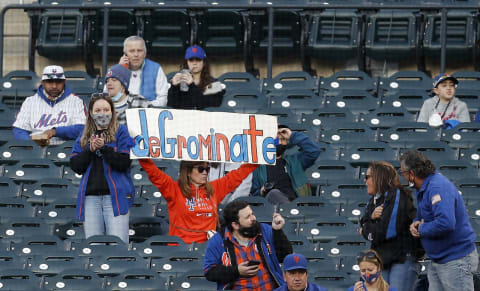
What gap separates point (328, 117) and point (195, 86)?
125 centimetres

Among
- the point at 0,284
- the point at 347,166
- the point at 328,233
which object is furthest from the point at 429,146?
the point at 0,284

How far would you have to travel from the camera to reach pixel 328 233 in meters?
11.5

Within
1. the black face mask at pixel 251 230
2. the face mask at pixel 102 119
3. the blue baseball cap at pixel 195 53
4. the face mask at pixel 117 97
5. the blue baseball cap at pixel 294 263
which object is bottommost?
the blue baseball cap at pixel 294 263

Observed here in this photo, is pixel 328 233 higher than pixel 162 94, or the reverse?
pixel 162 94

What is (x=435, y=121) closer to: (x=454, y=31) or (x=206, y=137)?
(x=454, y=31)

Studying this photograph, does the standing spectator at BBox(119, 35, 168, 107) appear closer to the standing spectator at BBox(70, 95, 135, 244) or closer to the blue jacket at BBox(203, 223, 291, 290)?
the standing spectator at BBox(70, 95, 135, 244)

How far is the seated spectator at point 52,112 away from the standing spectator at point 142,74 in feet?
2.28

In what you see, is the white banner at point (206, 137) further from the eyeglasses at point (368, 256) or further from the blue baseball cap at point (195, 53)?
the blue baseball cap at point (195, 53)

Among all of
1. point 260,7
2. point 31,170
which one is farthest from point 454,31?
point 31,170

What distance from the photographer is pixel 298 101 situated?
46.0 ft

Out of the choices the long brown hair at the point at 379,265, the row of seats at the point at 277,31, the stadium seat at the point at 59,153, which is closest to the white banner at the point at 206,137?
the long brown hair at the point at 379,265

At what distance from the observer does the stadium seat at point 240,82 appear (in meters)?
14.5

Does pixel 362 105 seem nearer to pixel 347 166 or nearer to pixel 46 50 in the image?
pixel 347 166

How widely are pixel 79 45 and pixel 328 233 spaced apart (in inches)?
212
